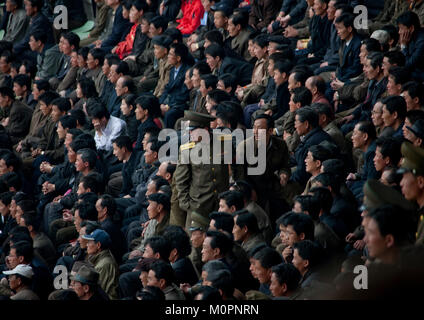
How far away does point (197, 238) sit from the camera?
9.27m

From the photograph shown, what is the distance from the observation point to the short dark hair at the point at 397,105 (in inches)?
380

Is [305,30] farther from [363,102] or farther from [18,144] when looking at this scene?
[18,144]

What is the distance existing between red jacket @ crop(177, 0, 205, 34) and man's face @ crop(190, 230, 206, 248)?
590cm

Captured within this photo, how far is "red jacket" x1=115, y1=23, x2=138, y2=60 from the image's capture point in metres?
15.1

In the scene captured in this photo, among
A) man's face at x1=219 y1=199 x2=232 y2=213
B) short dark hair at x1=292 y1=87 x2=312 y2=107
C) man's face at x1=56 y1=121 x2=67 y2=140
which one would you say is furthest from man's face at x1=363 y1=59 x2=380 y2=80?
→ man's face at x1=56 y1=121 x2=67 y2=140

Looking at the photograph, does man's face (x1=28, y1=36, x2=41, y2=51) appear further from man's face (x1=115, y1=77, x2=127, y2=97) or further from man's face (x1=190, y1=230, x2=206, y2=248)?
man's face (x1=190, y1=230, x2=206, y2=248)

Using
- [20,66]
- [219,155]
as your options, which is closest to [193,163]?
[219,155]

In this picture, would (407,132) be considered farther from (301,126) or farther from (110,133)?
(110,133)

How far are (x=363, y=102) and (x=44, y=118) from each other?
4.70 m

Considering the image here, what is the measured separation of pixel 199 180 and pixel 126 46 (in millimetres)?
5811

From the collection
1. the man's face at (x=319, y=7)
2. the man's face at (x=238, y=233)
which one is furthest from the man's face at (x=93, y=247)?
the man's face at (x=319, y=7)

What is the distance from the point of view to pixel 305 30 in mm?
13336

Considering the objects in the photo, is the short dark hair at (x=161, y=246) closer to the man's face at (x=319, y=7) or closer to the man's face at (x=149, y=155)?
the man's face at (x=149, y=155)

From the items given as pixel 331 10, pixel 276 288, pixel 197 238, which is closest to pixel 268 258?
pixel 276 288
